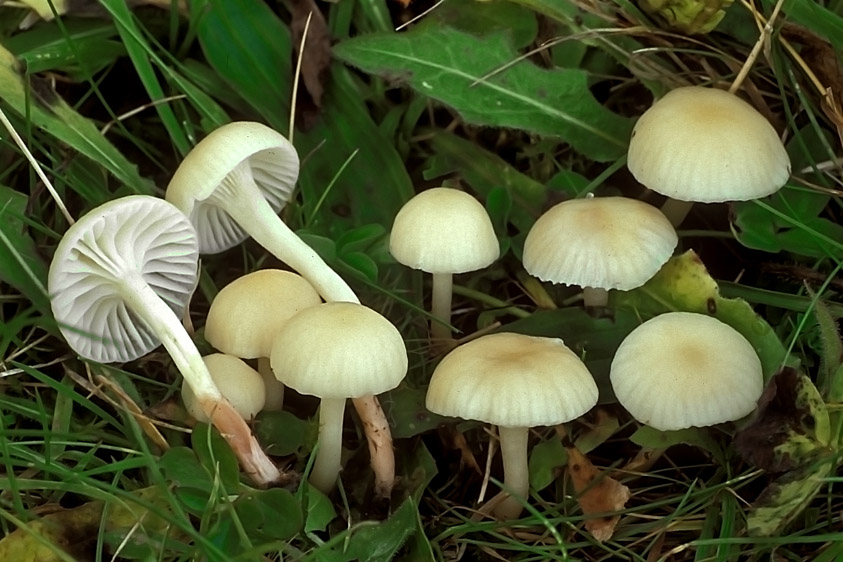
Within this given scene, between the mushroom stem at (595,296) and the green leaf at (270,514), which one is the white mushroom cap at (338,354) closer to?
the green leaf at (270,514)

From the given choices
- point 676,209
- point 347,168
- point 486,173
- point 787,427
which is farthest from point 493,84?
point 787,427

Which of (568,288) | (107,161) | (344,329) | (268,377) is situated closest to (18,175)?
(107,161)

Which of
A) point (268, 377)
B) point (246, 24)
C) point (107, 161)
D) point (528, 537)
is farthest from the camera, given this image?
point (246, 24)

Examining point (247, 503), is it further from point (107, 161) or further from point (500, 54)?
point (500, 54)

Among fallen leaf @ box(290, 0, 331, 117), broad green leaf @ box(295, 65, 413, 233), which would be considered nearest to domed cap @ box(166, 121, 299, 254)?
broad green leaf @ box(295, 65, 413, 233)

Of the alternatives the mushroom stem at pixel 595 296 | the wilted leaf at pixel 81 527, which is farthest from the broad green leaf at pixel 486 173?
the wilted leaf at pixel 81 527

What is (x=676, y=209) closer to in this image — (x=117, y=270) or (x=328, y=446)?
(x=328, y=446)
